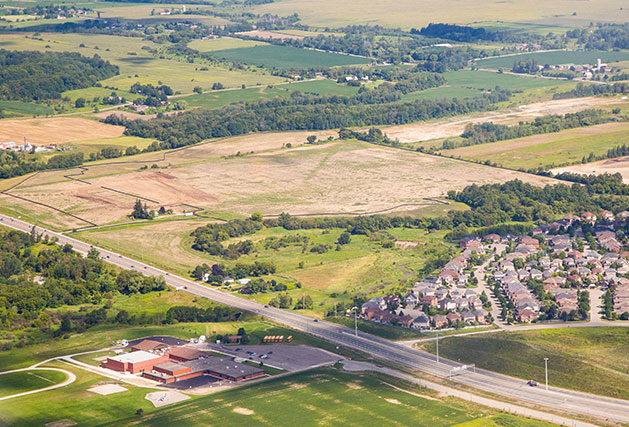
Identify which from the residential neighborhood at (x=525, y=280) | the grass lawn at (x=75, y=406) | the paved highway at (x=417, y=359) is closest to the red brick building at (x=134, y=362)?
the grass lawn at (x=75, y=406)

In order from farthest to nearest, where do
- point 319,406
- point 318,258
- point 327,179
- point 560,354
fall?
point 327,179, point 318,258, point 560,354, point 319,406

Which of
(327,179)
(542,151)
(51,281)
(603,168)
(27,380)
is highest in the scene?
(542,151)

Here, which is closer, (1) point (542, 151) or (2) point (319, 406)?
(2) point (319, 406)

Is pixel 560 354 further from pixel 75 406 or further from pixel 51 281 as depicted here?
pixel 51 281

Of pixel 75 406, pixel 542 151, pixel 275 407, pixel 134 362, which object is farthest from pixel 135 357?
pixel 542 151

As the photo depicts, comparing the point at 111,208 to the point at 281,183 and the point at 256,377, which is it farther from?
the point at 256,377

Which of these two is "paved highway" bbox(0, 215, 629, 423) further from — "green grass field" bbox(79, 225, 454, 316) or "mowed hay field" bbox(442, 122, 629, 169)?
"mowed hay field" bbox(442, 122, 629, 169)

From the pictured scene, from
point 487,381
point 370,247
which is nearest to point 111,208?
point 370,247

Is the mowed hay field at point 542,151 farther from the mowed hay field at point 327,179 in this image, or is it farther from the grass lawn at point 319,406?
the grass lawn at point 319,406
